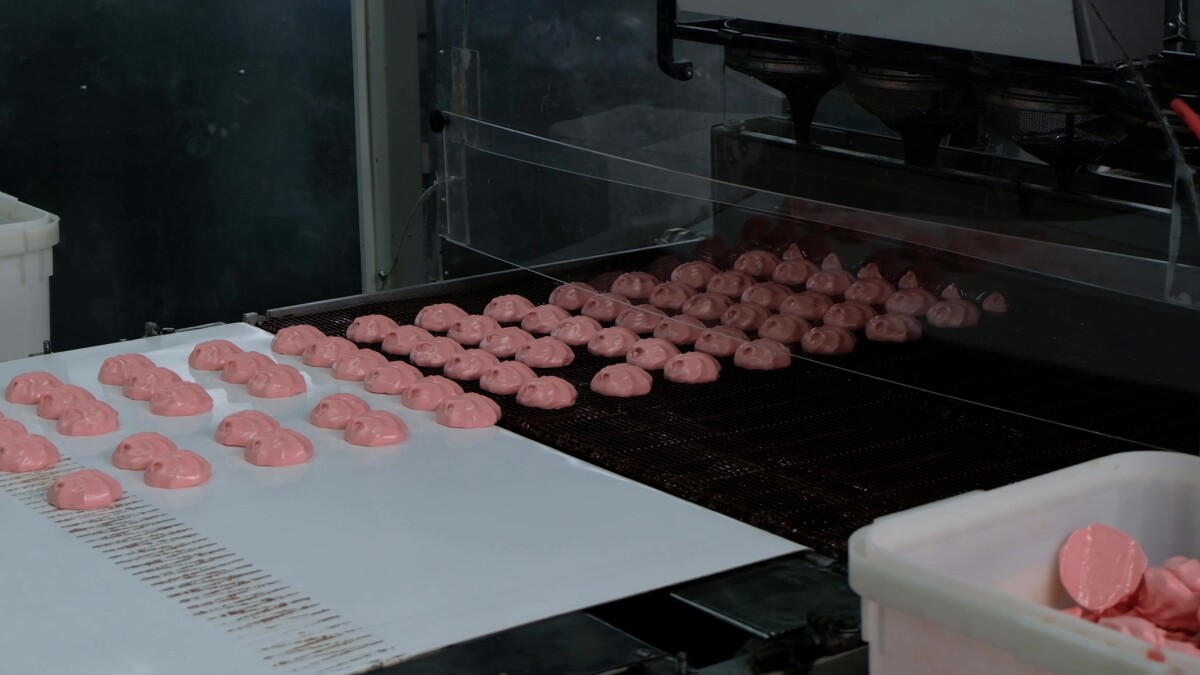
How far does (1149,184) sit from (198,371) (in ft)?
5.88

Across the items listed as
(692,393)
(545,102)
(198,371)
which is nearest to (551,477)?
(692,393)

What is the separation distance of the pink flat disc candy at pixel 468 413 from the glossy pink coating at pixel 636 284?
565 mm

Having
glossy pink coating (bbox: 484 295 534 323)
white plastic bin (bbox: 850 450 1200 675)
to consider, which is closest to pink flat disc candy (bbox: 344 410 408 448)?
glossy pink coating (bbox: 484 295 534 323)

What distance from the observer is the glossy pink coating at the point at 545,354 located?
2.88 m

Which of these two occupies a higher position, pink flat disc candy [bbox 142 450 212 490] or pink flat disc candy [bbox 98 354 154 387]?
pink flat disc candy [bbox 98 354 154 387]

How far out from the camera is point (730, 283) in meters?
2.92

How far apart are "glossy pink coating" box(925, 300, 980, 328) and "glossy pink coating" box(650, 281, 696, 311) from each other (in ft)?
2.26


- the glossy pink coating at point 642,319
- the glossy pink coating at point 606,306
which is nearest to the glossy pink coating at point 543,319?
the glossy pink coating at point 606,306

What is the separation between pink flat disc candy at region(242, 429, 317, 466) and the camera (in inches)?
95.2

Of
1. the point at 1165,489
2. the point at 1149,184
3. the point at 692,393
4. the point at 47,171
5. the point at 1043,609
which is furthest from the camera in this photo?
the point at 47,171

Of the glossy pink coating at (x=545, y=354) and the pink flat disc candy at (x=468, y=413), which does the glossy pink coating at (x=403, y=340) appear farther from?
the pink flat disc candy at (x=468, y=413)

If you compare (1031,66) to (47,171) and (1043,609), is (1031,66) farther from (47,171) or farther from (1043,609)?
(47,171)

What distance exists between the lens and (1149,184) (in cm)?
215

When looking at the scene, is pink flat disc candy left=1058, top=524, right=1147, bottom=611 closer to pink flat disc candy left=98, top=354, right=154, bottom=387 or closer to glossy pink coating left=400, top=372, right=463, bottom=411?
glossy pink coating left=400, top=372, right=463, bottom=411
